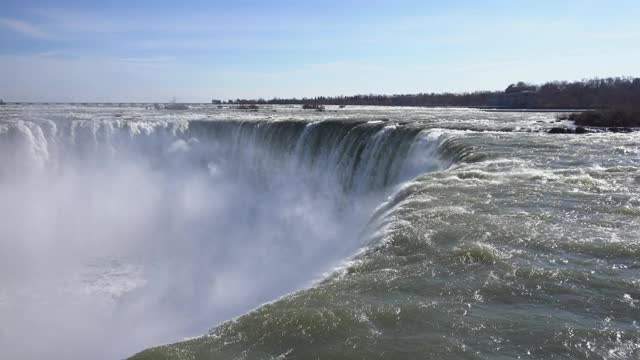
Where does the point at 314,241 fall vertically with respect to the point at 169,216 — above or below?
above

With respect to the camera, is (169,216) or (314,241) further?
(169,216)

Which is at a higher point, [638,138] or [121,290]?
[638,138]

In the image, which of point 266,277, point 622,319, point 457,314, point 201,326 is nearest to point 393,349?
point 457,314

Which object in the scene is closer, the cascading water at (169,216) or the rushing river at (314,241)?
the rushing river at (314,241)

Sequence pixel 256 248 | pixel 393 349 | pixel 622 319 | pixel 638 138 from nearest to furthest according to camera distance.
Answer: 1. pixel 393 349
2. pixel 622 319
3. pixel 256 248
4. pixel 638 138

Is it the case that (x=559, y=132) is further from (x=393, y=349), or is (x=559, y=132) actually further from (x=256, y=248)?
(x=393, y=349)
